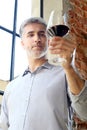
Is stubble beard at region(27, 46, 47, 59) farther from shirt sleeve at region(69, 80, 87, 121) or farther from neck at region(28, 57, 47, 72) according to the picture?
shirt sleeve at region(69, 80, 87, 121)

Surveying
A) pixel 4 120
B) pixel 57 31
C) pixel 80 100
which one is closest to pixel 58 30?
pixel 57 31

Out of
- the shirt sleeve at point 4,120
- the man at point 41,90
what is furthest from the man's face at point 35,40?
the shirt sleeve at point 4,120

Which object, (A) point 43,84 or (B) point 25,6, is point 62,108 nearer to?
(A) point 43,84

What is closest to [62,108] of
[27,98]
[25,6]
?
[27,98]

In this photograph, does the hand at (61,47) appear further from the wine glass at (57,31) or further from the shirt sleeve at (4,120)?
the shirt sleeve at (4,120)

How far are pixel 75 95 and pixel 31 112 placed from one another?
20 cm

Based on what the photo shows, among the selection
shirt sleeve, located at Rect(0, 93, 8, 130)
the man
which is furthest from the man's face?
shirt sleeve, located at Rect(0, 93, 8, 130)

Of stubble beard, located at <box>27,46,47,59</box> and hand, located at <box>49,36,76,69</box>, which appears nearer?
hand, located at <box>49,36,76,69</box>

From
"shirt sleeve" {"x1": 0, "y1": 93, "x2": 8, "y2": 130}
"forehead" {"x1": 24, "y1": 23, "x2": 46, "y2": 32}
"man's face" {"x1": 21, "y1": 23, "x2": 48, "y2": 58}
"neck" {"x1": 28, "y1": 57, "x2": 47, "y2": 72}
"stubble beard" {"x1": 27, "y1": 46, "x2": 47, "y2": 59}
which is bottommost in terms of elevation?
"shirt sleeve" {"x1": 0, "y1": 93, "x2": 8, "y2": 130}

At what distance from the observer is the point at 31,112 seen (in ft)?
3.66

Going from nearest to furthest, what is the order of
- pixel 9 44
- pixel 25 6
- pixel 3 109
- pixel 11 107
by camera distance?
pixel 11 107, pixel 3 109, pixel 9 44, pixel 25 6

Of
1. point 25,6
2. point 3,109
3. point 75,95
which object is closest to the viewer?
point 75,95

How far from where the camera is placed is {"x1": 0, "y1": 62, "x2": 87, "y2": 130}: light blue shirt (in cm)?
108

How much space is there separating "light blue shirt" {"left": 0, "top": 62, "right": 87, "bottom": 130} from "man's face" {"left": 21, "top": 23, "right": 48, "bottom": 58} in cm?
6
